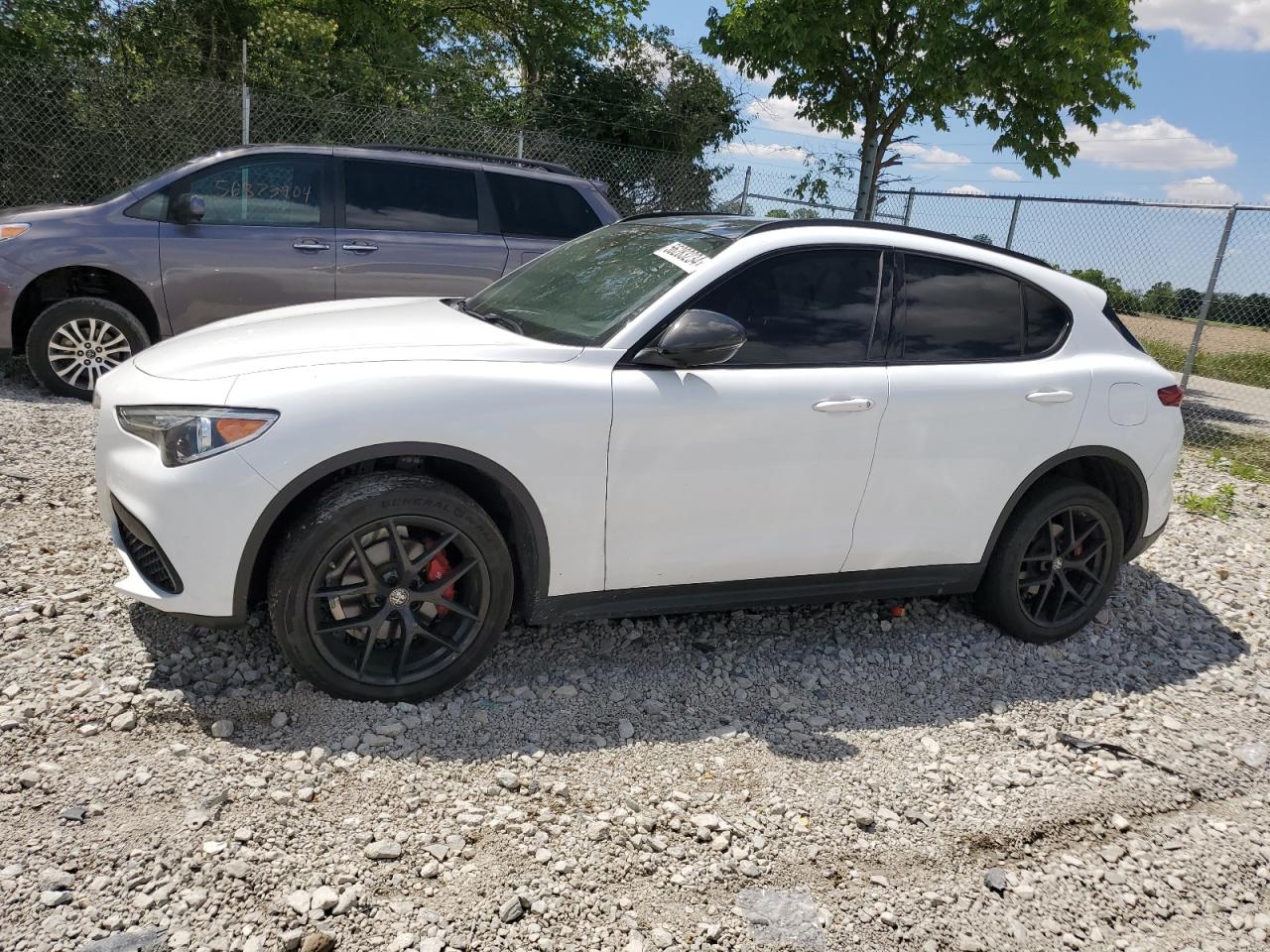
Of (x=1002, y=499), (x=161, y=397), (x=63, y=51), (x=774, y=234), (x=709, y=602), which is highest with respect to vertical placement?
(x=63, y=51)

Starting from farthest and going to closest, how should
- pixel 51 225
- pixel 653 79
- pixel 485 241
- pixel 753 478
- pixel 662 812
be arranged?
pixel 653 79 → pixel 485 241 → pixel 51 225 → pixel 753 478 → pixel 662 812

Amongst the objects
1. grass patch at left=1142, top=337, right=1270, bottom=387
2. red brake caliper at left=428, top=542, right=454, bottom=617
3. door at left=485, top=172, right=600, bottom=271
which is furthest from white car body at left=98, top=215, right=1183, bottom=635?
grass patch at left=1142, top=337, right=1270, bottom=387

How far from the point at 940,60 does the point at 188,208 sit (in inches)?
318

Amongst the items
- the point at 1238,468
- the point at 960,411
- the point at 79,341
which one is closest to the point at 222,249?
the point at 79,341

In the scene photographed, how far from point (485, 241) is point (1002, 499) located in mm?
4730

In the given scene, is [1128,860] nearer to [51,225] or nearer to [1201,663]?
[1201,663]

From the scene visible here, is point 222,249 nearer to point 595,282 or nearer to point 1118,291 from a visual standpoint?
point 595,282

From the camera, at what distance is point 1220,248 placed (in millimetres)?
9758

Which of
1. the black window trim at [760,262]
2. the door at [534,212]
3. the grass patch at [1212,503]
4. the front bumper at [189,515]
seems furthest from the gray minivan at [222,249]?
the grass patch at [1212,503]

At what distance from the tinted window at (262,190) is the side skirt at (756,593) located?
474cm

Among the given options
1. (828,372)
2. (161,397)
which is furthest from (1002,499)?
(161,397)

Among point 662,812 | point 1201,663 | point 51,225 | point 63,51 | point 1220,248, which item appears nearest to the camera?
point 662,812

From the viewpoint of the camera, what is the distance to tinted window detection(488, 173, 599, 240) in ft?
24.8

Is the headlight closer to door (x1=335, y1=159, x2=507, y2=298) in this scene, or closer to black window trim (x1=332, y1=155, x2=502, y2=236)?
door (x1=335, y1=159, x2=507, y2=298)
